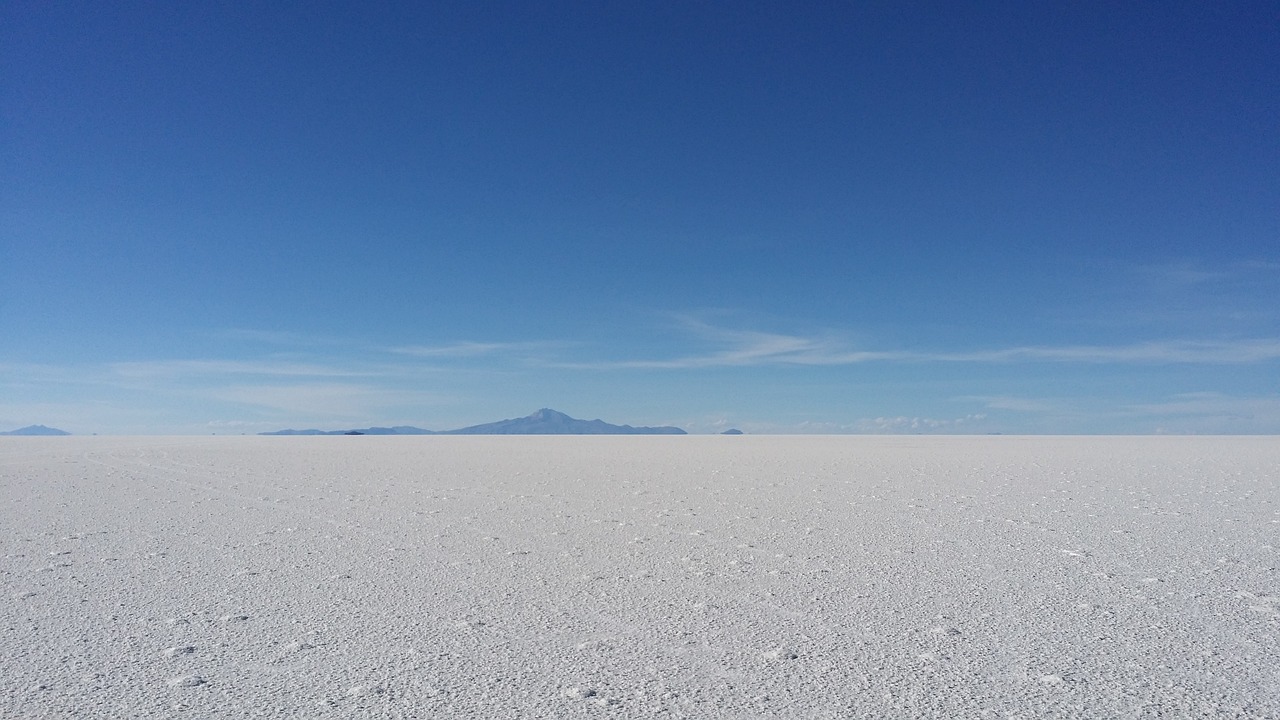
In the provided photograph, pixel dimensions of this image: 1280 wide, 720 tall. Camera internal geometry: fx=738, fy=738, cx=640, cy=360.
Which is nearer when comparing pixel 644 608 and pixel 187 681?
pixel 187 681

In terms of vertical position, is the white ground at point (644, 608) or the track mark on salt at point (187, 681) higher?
the white ground at point (644, 608)

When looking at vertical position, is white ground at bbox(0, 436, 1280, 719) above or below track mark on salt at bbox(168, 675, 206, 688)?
above

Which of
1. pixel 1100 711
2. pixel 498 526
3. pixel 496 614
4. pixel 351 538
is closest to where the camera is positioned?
pixel 1100 711

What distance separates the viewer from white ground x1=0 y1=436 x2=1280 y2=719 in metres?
3.43

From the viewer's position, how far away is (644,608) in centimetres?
491

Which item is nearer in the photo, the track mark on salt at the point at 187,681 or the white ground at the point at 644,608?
the white ground at the point at 644,608

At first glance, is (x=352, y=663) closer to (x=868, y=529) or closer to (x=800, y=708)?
(x=800, y=708)

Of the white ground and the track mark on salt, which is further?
the track mark on salt

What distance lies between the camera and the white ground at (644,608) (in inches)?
135

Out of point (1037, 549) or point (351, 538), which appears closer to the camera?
point (1037, 549)

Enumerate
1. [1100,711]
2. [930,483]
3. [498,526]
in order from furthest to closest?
[930,483] < [498,526] < [1100,711]

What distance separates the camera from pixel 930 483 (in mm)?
13258

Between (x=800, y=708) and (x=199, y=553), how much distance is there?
5968 millimetres

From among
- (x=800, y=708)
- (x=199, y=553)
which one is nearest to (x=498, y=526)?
(x=199, y=553)
